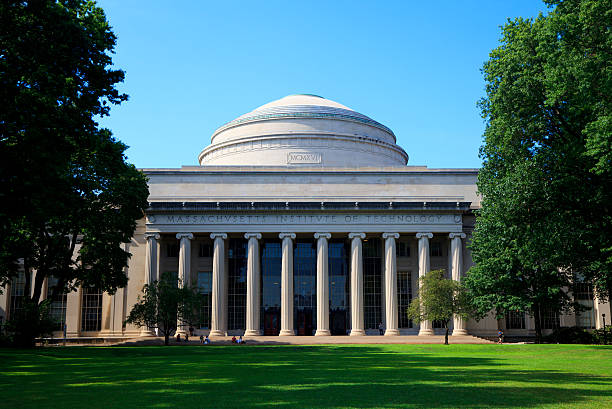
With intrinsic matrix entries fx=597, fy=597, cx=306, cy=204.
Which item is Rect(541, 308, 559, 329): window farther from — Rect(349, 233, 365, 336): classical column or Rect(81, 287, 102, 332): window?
Rect(81, 287, 102, 332): window

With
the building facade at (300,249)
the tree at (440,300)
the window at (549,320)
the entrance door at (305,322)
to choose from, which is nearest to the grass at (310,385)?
the tree at (440,300)

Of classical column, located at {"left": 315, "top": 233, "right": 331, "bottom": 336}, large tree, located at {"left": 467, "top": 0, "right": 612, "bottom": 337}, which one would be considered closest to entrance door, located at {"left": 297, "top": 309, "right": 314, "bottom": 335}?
classical column, located at {"left": 315, "top": 233, "right": 331, "bottom": 336}

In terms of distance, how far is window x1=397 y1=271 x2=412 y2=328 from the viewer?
6297cm

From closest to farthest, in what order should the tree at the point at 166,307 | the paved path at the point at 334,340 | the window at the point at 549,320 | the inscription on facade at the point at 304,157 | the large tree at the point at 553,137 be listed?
the large tree at the point at 553,137, the tree at the point at 166,307, the paved path at the point at 334,340, the window at the point at 549,320, the inscription on facade at the point at 304,157

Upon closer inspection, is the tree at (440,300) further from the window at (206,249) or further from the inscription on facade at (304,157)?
the inscription on facade at (304,157)

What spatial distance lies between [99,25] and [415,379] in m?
20.5

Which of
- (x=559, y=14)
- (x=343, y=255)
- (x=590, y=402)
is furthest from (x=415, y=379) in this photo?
(x=343, y=255)

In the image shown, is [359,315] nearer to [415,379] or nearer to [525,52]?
[525,52]

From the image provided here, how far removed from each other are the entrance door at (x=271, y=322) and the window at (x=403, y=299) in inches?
507

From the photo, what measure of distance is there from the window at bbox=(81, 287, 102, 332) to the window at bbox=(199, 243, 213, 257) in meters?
11.4

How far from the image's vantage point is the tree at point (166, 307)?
49062mm

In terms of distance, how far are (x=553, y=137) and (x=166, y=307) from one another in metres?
32.1

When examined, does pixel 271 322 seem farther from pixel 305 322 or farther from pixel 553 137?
pixel 553 137

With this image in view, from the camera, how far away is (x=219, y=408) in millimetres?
12461
